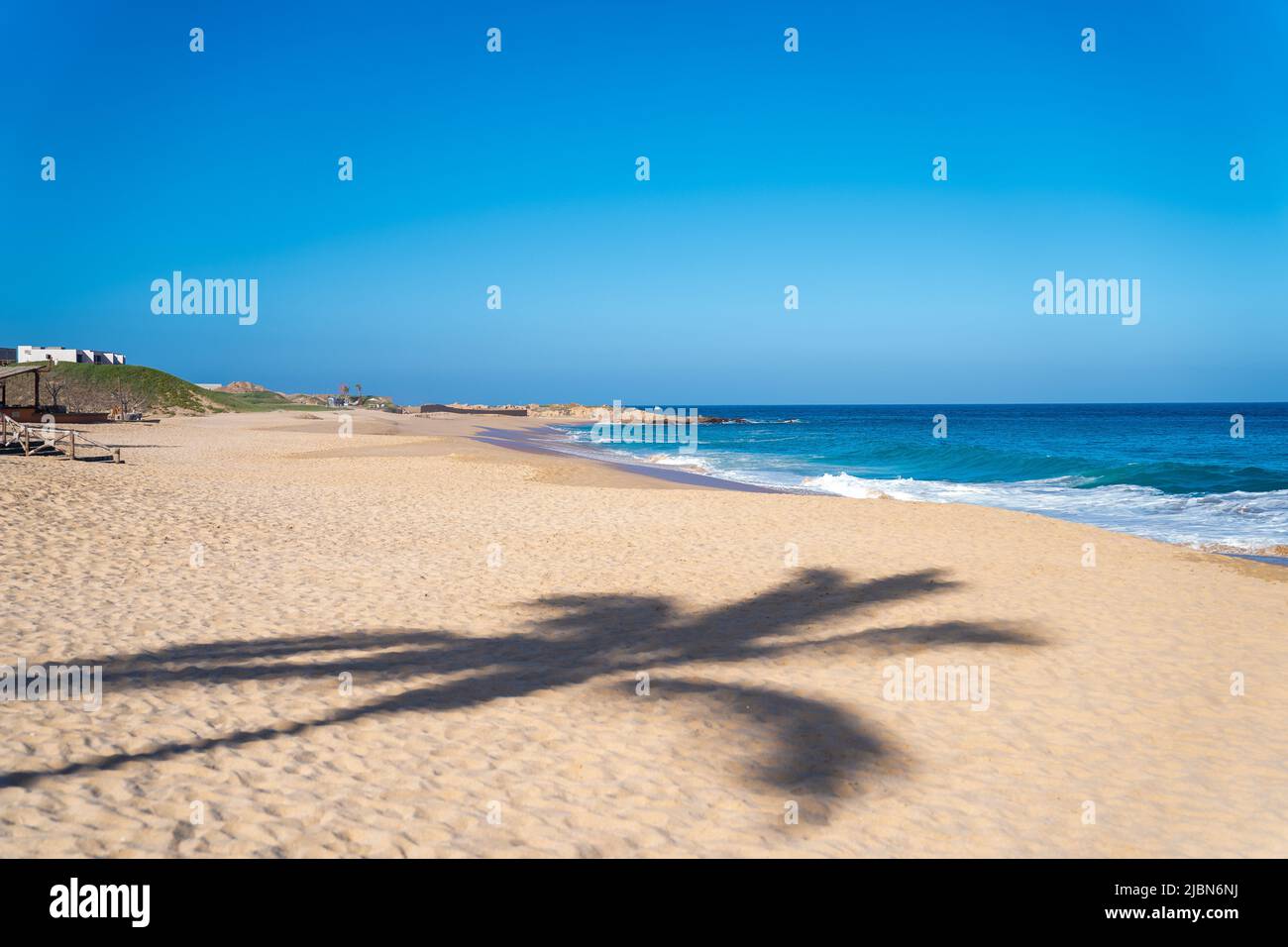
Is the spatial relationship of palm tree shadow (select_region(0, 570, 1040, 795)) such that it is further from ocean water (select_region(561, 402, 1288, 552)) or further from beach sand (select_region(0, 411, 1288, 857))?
ocean water (select_region(561, 402, 1288, 552))

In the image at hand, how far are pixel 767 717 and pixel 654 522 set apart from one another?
31.5 ft

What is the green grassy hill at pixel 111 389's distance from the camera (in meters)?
56.3

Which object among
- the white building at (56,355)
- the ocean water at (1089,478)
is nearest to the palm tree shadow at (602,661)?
the ocean water at (1089,478)

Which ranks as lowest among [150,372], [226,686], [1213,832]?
[1213,832]

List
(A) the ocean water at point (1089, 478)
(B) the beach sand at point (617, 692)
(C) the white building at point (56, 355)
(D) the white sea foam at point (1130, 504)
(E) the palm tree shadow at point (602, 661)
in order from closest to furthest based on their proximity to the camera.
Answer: (B) the beach sand at point (617, 692) < (E) the palm tree shadow at point (602, 661) < (D) the white sea foam at point (1130, 504) < (A) the ocean water at point (1089, 478) < (C) the white building at point (56, 355)

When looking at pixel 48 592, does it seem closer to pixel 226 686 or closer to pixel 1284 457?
pixel 226 686

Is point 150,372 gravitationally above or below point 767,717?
above

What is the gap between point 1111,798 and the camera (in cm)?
539

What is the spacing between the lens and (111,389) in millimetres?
59812

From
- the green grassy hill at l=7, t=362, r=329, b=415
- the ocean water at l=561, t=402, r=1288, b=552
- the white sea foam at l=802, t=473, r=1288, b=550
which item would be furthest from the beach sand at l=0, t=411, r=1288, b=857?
the green grassy hill at l=7, t=362, r=329, b=415

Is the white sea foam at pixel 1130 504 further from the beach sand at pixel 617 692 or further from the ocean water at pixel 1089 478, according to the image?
the beach sand at pixel 617 692

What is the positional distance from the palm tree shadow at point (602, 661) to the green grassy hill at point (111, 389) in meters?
54.8
